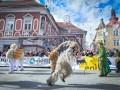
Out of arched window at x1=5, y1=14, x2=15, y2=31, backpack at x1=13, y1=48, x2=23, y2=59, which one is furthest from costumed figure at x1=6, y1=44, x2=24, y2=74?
arched window at x1=5, y1=14, x2=15, y2=31

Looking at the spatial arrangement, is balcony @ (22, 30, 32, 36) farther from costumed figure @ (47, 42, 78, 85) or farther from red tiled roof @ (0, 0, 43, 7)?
costumed figure @ (47, 42, 78, 85)

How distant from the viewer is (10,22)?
1052 cm

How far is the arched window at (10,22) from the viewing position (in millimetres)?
10069

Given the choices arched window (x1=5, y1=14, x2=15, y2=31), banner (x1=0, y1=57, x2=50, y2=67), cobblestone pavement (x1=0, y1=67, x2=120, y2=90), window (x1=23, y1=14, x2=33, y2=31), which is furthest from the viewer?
window (x1=23, y1=14, x2=33, y2=31)

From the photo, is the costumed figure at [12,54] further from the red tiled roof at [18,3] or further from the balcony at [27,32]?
the balcony at [27,32]

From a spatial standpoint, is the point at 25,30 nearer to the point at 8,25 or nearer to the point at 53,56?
the point at 8,25

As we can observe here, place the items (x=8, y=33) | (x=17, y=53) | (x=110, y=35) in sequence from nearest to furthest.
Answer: (x=17, y=53) → (x=110, y=35) → (x=8, y=33)

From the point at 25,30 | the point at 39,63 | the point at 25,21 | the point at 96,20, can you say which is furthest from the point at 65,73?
the point at 25,21

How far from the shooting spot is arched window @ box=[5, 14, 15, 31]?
1007 centimetres

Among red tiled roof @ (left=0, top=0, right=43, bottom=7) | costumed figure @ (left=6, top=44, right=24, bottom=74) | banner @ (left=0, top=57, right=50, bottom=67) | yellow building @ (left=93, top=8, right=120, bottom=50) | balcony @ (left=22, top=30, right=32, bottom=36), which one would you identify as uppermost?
red tiled roof @ (left=0, top=0, right=43, bottom=7)

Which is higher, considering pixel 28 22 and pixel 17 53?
pixel 28 22

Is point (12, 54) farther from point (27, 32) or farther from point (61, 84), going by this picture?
point (27, 32)

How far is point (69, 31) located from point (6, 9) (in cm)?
294

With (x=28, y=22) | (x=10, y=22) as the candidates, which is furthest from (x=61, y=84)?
(x=28, y=22)
